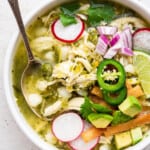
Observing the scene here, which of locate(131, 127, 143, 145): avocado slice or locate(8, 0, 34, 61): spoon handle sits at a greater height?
locate(8, 0, 34, 61): spoon handle

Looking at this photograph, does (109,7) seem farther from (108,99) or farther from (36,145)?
(36,145)

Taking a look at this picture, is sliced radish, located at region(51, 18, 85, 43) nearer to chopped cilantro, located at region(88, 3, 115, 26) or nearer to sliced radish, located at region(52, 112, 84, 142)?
chopped cilantro, located at region(88, 3, 115, 26)

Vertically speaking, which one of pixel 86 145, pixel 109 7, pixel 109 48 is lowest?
pixel 86 145

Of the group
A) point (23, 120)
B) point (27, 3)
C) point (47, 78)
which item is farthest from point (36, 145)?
point (27, 3)

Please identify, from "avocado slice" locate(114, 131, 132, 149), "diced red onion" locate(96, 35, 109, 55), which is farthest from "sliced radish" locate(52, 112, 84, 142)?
"diced red onion" locate(96, 35, 109, 55)

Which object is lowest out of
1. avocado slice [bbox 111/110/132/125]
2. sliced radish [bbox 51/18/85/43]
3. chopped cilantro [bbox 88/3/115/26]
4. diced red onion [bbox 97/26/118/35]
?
avocado slice [bbox 111/110/132/125]

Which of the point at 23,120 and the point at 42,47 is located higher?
the point at 42,47

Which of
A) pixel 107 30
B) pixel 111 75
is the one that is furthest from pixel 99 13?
pixel 111 75

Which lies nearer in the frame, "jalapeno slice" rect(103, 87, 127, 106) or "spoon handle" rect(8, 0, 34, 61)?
"spoon handle" rect(8, 0, 34, 61)
